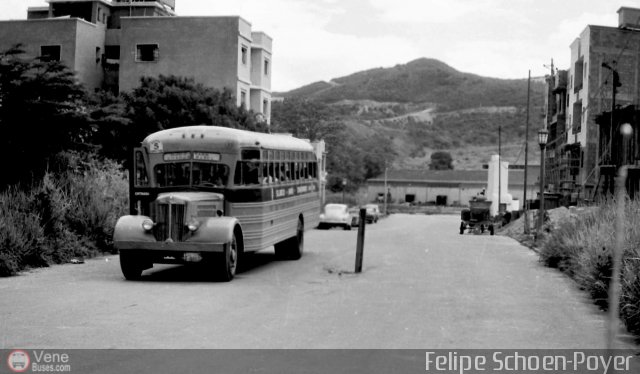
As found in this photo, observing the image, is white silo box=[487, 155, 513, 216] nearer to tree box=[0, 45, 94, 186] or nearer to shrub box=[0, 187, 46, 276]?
tree box=[0, 45, 94, 186]

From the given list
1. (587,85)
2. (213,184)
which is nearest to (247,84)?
(587,85)

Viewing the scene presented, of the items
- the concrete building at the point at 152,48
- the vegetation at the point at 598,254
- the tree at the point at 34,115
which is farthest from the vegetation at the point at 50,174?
the concrete building at the point at 152,48

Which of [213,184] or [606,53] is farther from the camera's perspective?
[606,53]

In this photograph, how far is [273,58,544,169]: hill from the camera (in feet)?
485

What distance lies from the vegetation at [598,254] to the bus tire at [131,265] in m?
8.12

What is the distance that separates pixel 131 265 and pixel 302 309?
472cm

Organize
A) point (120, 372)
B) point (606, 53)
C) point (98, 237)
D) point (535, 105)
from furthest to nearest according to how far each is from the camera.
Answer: point (535, 105), point (606, 53), point (98, 237), point (120, 372)

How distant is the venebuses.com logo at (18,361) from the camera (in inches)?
285

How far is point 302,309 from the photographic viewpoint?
36.8ft

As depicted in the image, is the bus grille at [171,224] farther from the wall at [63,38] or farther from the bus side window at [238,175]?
the wall at [63,38]

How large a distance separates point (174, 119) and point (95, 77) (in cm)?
1596

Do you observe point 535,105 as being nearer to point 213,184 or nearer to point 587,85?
point 587,85

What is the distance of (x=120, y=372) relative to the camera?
719cm

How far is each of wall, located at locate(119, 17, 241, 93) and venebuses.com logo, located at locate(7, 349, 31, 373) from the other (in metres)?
42.9
